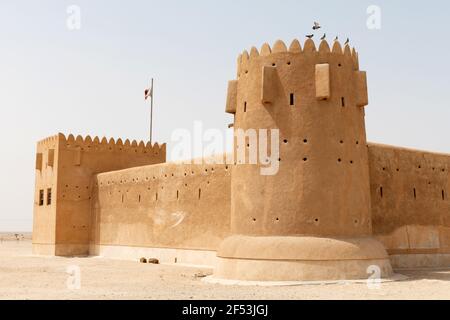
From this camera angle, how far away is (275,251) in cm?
1336

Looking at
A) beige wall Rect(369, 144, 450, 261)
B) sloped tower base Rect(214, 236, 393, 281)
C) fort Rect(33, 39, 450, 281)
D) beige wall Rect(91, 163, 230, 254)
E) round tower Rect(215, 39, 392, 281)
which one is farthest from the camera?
beige wall Rect(91, 163, 230, 254)

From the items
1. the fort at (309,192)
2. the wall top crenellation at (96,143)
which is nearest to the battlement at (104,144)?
the wall top crenellation at (96,143)

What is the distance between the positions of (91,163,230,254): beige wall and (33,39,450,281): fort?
0.22 ft

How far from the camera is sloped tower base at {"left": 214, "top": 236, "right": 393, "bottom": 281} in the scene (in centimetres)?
1305

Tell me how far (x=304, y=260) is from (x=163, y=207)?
30.6 ft

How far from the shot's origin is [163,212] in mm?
21344

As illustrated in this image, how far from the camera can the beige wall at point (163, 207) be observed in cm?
1847

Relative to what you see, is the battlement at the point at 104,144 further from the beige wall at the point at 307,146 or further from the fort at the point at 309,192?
the beige wall at the point at 307,146

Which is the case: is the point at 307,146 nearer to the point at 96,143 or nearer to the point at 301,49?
the point at 301,49

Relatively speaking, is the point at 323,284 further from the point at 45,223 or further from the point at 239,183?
Answer: the point at 45,223

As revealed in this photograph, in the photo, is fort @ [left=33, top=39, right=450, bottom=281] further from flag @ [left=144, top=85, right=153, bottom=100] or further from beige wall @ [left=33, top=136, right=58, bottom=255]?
flag @ [left=144, top=85, right=153, bottom=100]

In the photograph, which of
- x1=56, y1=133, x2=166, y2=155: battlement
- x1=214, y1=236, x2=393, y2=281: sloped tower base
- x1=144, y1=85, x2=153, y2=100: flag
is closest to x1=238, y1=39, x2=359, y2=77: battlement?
x1=214, y1=236, x2=393, y2=281: sloped tower base

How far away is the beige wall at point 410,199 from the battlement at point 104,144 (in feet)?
49.0

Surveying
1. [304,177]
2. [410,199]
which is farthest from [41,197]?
[410,199]
